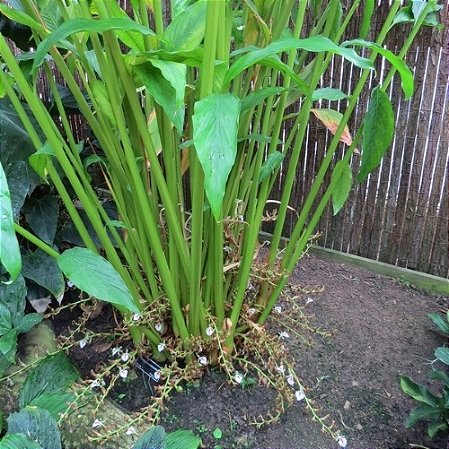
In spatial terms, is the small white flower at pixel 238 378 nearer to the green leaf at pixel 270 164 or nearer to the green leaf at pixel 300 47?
the green leaf at pixel 270 164

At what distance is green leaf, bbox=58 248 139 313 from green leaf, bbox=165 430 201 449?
0.30 metres

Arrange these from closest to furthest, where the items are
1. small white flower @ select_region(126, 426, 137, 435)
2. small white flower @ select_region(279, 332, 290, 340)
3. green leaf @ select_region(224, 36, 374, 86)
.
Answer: green leaf @ select_region(224, 36, 374, 86) → small white flower @ select_region(126, 426, 137, 435) → small white flower @ select_region(279, 332, 290, 340)

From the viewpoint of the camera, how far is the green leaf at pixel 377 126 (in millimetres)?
737

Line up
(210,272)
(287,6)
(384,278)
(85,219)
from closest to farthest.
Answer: (287,6) < (210,272) < (85,219) < (384,278)

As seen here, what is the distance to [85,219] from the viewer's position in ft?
4.13

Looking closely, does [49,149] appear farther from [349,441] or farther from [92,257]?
[349,441]

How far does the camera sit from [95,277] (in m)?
0.61

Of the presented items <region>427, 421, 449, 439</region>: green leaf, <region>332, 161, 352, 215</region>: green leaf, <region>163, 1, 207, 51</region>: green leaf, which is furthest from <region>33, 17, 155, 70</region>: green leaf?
<region>427, 421, 449, 439</region>: green leaf

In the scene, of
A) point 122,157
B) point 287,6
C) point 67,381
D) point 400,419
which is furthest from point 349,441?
point 287,6

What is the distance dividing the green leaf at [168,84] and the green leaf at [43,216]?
0.69 meters

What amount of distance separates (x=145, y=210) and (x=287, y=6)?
1.45 feet

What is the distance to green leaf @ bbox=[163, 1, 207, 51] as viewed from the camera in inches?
25.3

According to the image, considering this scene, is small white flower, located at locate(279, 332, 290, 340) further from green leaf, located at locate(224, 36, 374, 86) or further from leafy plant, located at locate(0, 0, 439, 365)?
green leaf, located at locate(224, 36, 374, 86)

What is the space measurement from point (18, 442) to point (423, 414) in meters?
0.73
